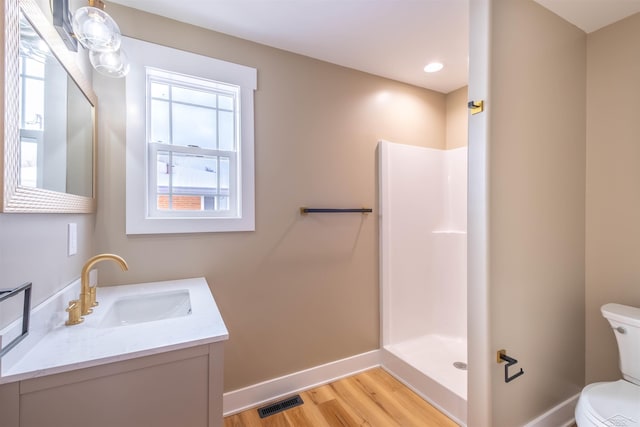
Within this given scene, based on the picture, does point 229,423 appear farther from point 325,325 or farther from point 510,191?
point 510,191

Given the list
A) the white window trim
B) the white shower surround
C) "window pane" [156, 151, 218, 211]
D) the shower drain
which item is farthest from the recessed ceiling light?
the shower drain

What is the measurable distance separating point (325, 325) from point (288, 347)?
0.32 m

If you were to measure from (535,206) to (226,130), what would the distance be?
76.3 inches

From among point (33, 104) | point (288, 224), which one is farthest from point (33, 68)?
point (288, 224)

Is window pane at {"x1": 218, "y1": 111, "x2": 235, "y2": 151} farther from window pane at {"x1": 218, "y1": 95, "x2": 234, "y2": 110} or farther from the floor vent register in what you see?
the floor vent register

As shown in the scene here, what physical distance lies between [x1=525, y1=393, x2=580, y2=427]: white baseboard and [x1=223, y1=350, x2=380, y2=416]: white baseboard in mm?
1069

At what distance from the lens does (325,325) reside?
214 centimetres

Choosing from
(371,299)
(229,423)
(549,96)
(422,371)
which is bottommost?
(229,423)

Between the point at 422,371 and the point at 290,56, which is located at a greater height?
the point at 290,56

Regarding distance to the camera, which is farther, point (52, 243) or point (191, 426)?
point (52, 243)

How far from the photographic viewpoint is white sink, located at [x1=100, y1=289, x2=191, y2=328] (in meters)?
1.36

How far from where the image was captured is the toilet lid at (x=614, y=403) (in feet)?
3.87

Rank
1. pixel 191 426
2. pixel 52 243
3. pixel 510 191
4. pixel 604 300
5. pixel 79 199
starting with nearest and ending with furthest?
pixel 191 426, pixel 52 243, pixel 79 199, pixel 510 191, pixel 604 300

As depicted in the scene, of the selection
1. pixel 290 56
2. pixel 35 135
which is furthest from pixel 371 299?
pixel 35 135
